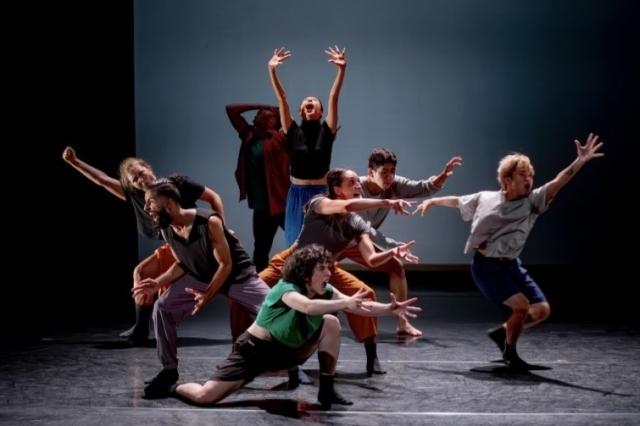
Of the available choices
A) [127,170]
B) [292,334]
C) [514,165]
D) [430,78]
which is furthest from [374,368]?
[430,78]

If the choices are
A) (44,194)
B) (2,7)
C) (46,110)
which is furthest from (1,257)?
(2,7)

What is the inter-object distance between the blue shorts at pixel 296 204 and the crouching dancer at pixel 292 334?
5.68 feet

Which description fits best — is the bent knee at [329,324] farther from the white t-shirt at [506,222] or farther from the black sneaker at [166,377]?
the white t-shirt at [506,222]

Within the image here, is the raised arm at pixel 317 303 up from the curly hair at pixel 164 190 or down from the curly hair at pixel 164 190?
down

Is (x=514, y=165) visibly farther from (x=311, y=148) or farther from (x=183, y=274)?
(x=183, y=274)

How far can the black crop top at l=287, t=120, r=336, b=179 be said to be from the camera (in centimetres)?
586

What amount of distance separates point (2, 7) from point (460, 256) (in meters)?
4.00

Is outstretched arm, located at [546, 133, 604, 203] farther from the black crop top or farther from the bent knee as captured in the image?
the black crop top

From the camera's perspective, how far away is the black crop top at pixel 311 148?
5.86 metres

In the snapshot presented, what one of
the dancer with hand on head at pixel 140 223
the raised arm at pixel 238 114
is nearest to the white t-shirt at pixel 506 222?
the dancer with hand on head at pixel 140 223

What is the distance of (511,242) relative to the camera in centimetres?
489

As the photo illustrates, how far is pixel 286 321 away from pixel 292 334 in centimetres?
6

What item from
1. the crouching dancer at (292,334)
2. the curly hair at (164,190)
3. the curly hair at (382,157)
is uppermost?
the curly hair at (382,157)

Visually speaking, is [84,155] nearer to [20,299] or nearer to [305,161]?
[20,299]
